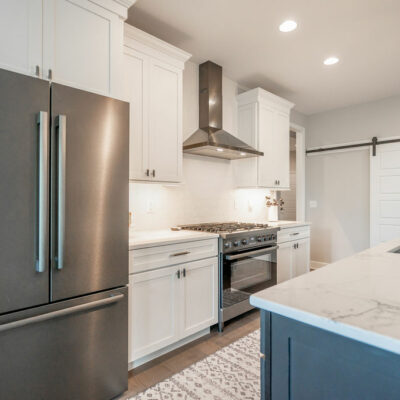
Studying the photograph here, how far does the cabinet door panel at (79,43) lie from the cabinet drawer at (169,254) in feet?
3.71

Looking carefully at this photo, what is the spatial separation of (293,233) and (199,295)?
5.69ft

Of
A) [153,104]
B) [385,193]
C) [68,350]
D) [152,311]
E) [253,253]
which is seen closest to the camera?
[68,350]

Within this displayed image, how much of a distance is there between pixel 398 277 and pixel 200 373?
150cm

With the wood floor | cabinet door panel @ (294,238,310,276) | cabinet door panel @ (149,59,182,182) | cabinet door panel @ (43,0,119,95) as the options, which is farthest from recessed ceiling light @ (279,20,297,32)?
the wood floor

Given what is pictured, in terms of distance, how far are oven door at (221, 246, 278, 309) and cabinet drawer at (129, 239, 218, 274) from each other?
0.71ft

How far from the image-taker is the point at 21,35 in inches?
57.6

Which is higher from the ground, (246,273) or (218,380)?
(246,273)

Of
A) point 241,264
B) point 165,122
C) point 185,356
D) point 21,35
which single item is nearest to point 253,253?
point 241,264

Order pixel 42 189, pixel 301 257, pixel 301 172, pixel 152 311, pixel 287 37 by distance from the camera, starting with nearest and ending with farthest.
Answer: pixel 42 189, pixel 152 311, pixel 287 37, pixel 301 257, pixel 301 172

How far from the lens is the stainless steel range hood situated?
9.63 ft

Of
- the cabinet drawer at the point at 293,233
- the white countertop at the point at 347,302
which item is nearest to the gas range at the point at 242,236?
the cabinet drawer at the point at 293,233

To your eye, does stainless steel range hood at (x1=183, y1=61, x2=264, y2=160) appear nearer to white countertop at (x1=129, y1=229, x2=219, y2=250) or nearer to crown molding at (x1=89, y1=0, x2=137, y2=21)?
white countertop at (x1=129, y1=229, x2=219, y2=250)

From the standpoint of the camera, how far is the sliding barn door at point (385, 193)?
419 centimetres

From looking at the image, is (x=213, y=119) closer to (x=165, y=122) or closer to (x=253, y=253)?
(x=165, y=122)
